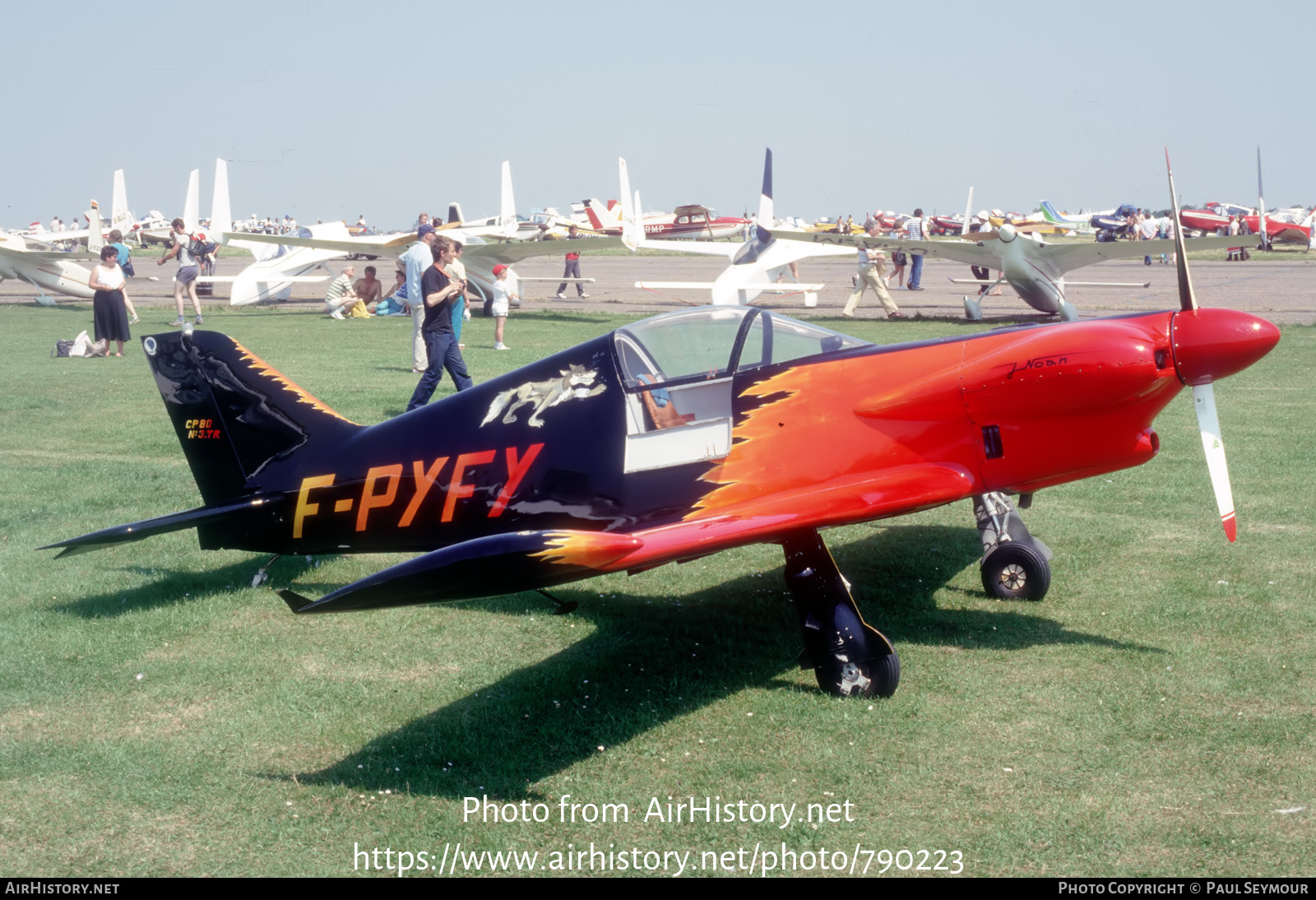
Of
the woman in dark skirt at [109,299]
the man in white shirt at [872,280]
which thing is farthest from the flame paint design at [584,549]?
the man in white shirt at [872,280]

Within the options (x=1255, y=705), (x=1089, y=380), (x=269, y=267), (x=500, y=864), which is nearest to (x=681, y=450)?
(x=1089, y=380)

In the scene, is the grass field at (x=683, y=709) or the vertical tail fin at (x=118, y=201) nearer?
the grass field at (x=683, y=709)

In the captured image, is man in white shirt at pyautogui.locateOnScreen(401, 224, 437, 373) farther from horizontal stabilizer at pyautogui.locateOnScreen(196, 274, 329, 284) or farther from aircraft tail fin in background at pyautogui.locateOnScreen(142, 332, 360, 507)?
horizontal stabilizer at pyautogui.locateOnScreen(196, 274, 329, 284)

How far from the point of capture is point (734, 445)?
18.6 feet

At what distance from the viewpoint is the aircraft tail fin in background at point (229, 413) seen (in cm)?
666

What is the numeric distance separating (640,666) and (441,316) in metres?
6.22

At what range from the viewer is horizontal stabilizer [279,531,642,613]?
13.1 ft

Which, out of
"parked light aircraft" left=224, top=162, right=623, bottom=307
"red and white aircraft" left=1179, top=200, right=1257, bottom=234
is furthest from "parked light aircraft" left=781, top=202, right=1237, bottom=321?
"red and white aircraft" left=1179, top=200, right=1257, bottom=234

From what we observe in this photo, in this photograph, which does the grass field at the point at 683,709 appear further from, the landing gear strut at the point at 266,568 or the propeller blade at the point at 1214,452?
the propeller blade at the point at 1214,452

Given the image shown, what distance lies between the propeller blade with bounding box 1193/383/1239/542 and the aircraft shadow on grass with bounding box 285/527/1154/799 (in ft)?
2.95

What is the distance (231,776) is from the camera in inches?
183

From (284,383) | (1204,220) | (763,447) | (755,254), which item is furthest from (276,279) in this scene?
(1204,220)

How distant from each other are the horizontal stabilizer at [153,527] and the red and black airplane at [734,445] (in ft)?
0.06
